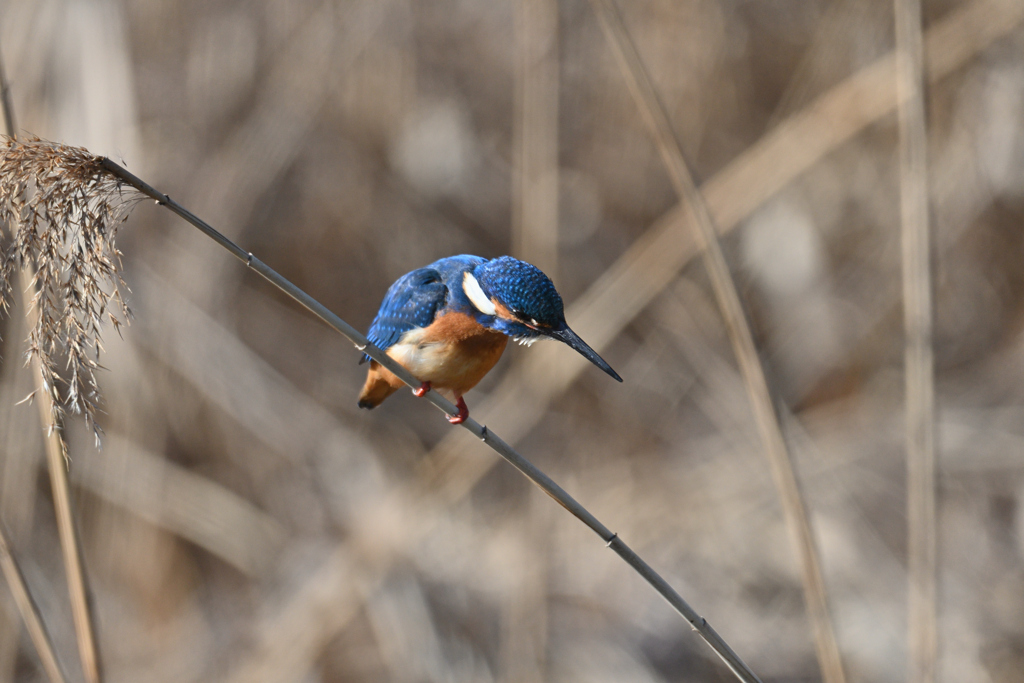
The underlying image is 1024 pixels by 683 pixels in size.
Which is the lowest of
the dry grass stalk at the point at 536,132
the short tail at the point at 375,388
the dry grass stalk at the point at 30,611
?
the dry grass stalk at the point at 30,611

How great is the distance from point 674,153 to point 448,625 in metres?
3.32

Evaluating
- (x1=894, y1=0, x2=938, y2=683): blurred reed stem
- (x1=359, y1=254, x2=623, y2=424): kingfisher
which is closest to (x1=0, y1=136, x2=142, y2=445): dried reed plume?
(x1=359, y1=254, x2=623, y2=424): kingfisher

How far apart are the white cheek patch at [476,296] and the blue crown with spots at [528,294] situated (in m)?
0.11

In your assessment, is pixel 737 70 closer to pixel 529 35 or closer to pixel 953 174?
pixel 953 174

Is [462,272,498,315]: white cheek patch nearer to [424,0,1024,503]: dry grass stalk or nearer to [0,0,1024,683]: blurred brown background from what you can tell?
[424,0,1024,503]: dry grass stalk

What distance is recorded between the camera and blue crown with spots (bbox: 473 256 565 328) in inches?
57.8

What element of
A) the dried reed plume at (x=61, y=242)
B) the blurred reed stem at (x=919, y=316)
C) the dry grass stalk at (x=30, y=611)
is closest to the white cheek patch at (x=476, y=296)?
the dried reed plume at (x=61, y=242)

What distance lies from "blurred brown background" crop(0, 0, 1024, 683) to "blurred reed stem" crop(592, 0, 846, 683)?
1690mm

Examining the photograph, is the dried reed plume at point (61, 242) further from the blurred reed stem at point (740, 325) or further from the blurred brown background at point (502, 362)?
the blurred brown background at point (502, 362)

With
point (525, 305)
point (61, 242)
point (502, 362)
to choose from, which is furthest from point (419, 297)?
point (502, 362)

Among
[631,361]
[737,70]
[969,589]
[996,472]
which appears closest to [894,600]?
[969,589]

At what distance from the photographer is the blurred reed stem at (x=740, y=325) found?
4.83ft

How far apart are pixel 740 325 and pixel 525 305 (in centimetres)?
44

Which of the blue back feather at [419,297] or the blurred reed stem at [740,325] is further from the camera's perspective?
the blue back feather at [419,297]
